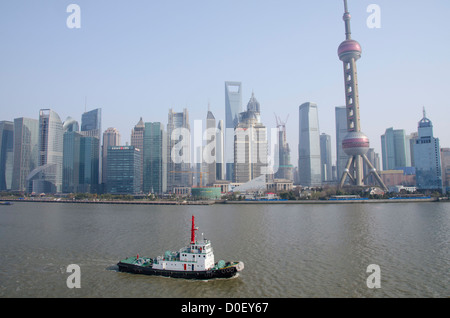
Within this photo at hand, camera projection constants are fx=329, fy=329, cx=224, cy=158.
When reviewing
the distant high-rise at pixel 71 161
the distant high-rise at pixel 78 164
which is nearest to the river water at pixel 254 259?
the distant high-rise at pixel 78 164

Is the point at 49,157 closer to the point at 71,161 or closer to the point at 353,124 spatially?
the point at 71,161

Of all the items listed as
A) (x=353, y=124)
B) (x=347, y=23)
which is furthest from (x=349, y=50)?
(x=353, y=124)

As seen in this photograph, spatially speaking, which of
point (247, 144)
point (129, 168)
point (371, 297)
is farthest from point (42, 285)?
point (247, 144)

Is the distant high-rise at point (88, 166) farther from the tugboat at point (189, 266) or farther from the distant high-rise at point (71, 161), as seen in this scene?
the tugboat at point (189, 266)

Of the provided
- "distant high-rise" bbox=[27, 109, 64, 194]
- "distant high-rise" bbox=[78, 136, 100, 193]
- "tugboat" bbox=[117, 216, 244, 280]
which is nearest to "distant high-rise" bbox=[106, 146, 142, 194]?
"distant high-rise" bbox=[78, 136, 100, 193]

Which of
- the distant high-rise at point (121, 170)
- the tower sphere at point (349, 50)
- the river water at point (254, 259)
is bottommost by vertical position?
the river water at point (254, 259)
